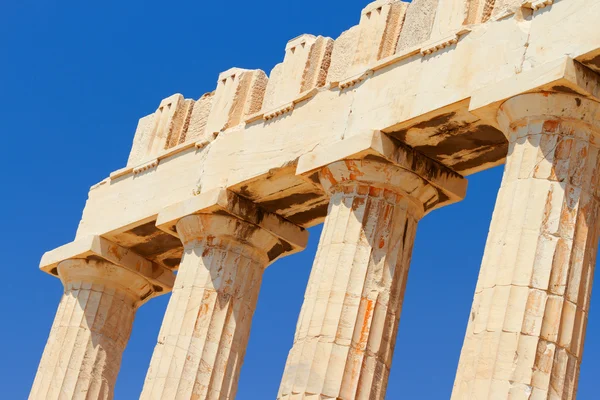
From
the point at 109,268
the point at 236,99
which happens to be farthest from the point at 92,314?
the point at 236,99

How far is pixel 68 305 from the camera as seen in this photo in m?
33.8

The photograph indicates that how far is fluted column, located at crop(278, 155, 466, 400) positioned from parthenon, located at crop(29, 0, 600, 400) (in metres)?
0.04

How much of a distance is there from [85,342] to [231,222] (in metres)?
5.53

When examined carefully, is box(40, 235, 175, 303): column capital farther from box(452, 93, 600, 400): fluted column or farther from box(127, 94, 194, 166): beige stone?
box(452, 93, 600, 400): fluted column

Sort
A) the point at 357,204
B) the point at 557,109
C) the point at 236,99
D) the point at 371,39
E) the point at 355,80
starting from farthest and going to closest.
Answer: the point at 236,99
the point at 371,39
the point at 355,80
the point at 357,204
the point at 557,109

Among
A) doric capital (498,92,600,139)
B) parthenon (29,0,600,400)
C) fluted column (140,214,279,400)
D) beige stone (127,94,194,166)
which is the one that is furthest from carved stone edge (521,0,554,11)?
beige stone (127,94,194,166)

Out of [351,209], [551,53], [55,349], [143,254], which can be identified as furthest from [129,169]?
[551,53]

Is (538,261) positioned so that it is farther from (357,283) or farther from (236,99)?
(236,99)

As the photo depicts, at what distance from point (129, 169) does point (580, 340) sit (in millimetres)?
14103

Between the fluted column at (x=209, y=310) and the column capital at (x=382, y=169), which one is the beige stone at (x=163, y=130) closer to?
the fluted column at (x=209, y=310)

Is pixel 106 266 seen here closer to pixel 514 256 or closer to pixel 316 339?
pixel 316 339

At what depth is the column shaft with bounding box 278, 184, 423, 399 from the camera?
25.3m

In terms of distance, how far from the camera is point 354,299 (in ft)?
84.6

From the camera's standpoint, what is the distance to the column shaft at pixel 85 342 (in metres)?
32.8
